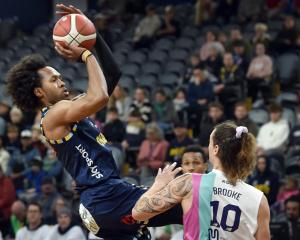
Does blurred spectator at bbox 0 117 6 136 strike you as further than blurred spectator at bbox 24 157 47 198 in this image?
Yes

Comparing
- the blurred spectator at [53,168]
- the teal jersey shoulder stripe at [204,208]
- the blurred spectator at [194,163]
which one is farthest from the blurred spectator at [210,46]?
the teal jersey shoulder stripe at [204,208]

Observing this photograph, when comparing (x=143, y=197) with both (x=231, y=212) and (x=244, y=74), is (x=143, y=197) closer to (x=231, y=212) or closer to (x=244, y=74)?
(x=231, y=212)

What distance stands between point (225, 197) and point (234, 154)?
0.28 metres

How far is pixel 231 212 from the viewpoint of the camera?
5.33m

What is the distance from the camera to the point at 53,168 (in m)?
13.6

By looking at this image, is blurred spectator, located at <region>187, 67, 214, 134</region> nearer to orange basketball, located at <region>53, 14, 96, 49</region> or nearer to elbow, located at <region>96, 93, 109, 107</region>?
orange basketball, located at <region>53, 14, 96, 49</region>

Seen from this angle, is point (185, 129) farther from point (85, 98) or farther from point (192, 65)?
point (85, 98)

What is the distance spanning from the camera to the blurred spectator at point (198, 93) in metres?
14.5

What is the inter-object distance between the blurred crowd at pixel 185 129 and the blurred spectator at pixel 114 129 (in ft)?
0.05

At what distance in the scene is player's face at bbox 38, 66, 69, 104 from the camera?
6.42m

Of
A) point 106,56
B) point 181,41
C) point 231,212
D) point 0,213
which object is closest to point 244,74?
point 181,41

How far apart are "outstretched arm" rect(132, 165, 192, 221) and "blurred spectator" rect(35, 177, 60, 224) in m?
6.98

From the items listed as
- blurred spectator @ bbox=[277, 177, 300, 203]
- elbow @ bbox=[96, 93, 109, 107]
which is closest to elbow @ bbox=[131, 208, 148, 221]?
elbow @ bbox=[96, 93, 109, 107]

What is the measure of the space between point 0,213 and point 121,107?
3.16 metres
